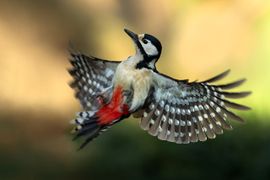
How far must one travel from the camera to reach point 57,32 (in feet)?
12.5

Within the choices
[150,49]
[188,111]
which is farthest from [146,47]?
[188,111]

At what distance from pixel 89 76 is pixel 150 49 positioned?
24 centimetres

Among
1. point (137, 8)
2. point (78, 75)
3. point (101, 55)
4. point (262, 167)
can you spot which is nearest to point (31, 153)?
point (101, 55)

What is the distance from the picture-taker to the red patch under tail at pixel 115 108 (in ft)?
4.73

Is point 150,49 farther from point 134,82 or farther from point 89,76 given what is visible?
point 89,76

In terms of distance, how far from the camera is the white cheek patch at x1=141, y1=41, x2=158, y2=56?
1425 millimetres

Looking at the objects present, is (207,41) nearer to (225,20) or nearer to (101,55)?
(225,20)

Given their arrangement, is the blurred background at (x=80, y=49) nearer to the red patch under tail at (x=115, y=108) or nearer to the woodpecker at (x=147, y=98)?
the woodpecker at (x=147, y=98)

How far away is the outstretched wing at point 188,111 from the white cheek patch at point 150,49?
0.10 meters

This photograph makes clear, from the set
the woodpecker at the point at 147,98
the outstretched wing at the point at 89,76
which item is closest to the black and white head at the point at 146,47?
the woodpecker at the point at 147,98

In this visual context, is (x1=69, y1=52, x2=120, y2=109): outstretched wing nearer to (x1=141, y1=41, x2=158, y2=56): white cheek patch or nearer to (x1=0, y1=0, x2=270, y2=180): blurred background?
(x1=141, y1=41, x2=158, y2=56): white cheek patch

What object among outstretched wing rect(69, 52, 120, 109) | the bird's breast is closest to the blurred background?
outstretched wing rect(69, 52, 120, 109)

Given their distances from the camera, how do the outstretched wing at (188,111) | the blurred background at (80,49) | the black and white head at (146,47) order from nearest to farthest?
1. the black and white head at (146,47)
2. the outstretched wing at (188,111)
3. the blurred background at (80,49)

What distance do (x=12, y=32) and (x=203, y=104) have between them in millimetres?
2335
